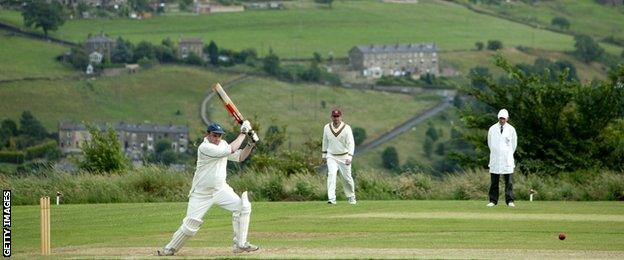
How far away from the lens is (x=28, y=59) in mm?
171875

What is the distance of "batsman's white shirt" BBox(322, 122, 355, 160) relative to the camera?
97.4 feet

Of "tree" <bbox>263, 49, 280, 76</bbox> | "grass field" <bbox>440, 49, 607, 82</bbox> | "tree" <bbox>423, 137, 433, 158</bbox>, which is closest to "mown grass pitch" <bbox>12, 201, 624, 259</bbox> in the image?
"tree" <bbox>423, 137, 433, 158</bbox>

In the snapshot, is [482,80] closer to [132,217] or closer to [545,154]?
[545,154]

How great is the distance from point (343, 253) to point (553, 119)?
16832 mm

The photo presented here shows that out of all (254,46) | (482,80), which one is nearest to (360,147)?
(254,46)

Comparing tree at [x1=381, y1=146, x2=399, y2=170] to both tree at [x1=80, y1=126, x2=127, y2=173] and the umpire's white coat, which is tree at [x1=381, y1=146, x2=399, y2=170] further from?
the umpire's white coat

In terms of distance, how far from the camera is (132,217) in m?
28.1

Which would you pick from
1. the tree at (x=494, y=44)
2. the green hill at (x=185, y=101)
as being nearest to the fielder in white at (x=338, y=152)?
the green hill at (x=185, y=101)

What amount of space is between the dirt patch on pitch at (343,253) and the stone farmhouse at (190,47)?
160847 millimetres

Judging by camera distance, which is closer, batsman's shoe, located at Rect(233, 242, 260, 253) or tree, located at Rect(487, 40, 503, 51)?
batsman's shoe, located at Rect(233, 242, 260, 253)

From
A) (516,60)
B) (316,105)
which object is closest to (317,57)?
(516,60)

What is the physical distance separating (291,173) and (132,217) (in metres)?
9.55

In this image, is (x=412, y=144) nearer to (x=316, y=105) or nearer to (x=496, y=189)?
(x=316, y=105)

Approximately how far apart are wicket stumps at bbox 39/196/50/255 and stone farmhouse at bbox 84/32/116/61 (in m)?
166
